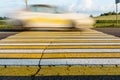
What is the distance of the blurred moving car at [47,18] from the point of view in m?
18.6

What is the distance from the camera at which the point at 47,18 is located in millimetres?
18656

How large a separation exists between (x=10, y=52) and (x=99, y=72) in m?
3.24

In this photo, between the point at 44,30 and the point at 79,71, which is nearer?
the point at 79,71

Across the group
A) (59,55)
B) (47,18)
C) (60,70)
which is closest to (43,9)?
(47,18)

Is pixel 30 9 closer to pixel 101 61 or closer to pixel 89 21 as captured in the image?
pixel 89 21

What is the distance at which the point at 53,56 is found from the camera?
814 centimetres

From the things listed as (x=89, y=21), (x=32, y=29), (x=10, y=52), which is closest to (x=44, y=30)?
(x=32, y=29)

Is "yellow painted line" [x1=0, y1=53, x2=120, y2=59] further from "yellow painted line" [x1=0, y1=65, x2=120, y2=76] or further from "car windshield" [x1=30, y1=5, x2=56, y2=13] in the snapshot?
"car windshield" [x1=30, y1=5, x2=56, y2=13]

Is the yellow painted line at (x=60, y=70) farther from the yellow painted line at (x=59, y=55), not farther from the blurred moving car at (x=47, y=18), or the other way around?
the blurred moving car at (x=47, y=18)

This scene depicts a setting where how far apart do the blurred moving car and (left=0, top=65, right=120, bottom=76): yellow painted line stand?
38.8ft

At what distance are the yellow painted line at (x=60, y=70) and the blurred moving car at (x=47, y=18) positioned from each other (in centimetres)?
1182

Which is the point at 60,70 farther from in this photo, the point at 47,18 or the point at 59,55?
the point at 47,18

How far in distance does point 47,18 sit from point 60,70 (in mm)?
12258

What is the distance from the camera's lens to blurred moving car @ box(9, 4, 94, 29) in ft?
61.2
